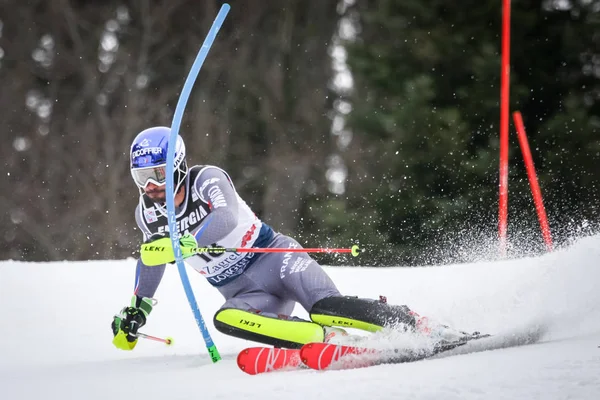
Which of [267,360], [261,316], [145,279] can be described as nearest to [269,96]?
[145,279]

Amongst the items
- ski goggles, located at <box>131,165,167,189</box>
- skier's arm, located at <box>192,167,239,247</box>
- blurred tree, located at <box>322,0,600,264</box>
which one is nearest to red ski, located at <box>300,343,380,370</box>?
skier's arm, located at <box>192,167,239,247</box>

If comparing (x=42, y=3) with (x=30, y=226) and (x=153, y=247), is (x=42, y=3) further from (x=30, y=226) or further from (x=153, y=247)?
(x=153, y=247)

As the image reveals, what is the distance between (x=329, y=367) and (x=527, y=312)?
1.30 meters

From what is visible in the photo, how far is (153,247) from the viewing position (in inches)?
174

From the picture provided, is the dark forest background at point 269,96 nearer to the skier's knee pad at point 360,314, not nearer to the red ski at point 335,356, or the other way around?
the skier's knee pad at point 360,314

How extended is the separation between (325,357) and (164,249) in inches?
39.8

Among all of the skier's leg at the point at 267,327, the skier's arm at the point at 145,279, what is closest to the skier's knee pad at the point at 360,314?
the skier's leg at the point at 267,327

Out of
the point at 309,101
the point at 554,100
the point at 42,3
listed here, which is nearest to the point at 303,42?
the point at 309,101

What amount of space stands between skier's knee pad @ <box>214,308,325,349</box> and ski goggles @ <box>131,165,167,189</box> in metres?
0.79

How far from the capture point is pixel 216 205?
4.66 m

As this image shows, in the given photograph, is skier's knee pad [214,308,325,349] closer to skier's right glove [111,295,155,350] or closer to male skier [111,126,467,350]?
male skier [111,126,467,350]

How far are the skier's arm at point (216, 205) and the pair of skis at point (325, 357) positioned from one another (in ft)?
2.37

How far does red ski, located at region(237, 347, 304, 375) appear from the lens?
406 cm

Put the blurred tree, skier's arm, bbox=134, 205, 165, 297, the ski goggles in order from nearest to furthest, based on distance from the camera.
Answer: the ski goggles
skier's arm, bbox=134, 205, 165, 297
the blurred tree
